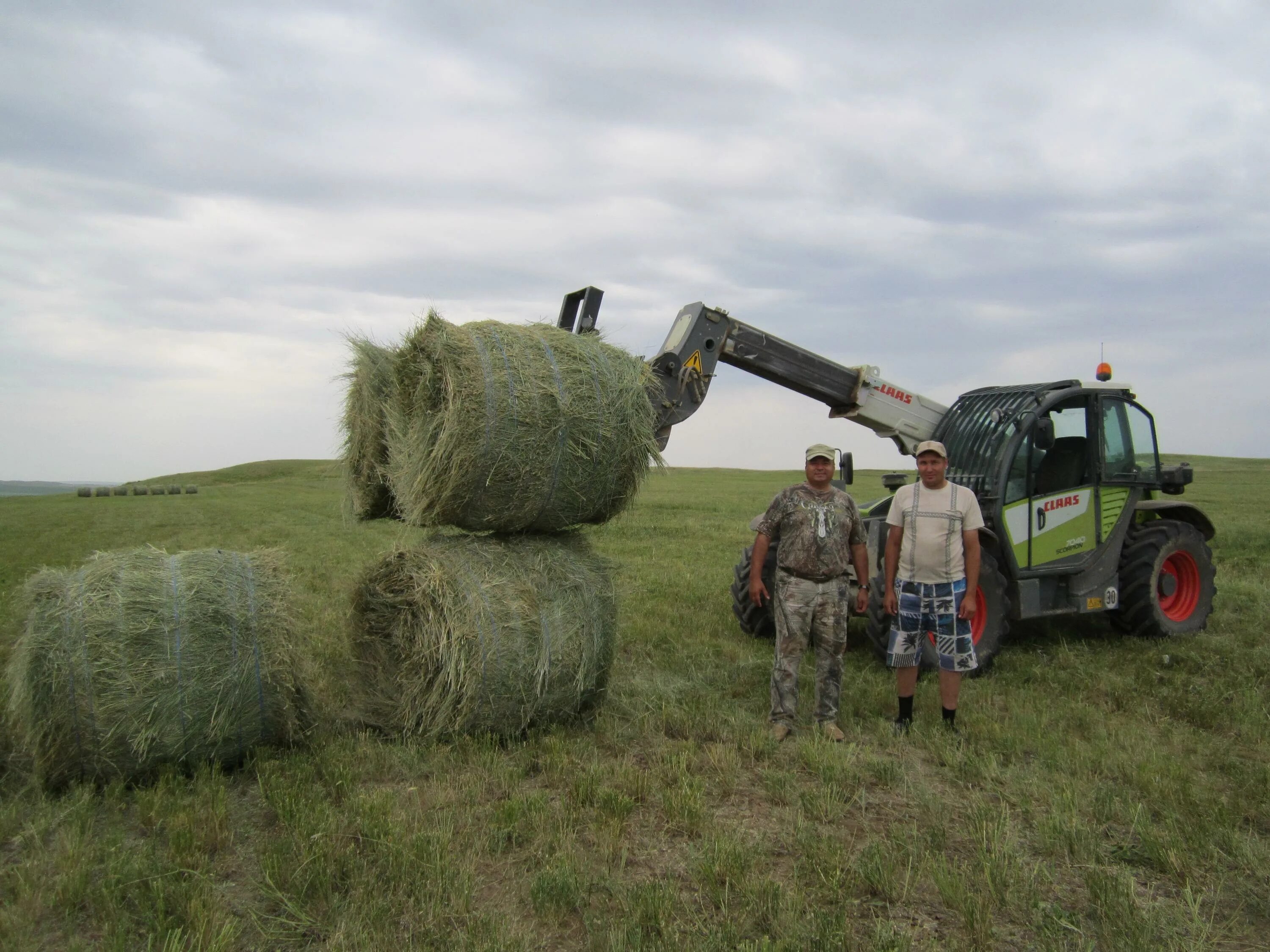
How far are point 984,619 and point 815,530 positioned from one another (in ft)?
7.51

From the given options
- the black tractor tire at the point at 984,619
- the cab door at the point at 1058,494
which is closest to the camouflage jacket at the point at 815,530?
the black tractor tire at the point at 984,619

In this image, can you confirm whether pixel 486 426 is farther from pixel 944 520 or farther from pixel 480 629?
pixel 944 520

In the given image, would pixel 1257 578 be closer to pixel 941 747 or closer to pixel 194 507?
pixel 941 747

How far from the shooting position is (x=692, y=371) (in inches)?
271

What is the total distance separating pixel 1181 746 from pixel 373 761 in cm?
458

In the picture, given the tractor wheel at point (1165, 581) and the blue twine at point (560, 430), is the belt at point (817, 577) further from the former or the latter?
the tractor wheel at point (1165, 581)

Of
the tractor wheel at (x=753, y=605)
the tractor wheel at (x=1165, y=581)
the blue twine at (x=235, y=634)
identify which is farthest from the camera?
the tractor wheel at (x=753, y=605)

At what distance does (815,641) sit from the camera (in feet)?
19.5

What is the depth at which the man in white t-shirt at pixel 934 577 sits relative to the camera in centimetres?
580

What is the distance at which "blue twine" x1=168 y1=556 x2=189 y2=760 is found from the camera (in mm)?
4586

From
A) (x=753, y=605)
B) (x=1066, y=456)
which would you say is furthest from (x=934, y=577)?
(x=1066, y=456)

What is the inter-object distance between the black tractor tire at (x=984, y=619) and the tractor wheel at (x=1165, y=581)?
69.6 inches

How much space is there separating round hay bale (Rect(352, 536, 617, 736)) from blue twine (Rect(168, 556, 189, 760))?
119 cm

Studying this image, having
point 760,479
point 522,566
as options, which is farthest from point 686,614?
point 760,479
